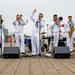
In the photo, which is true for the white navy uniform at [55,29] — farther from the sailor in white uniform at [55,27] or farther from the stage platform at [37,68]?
the stage platform at [37,68]

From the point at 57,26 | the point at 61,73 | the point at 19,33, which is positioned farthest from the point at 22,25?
the point at 61,73

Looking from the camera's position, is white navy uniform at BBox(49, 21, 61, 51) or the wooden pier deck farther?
white navy uniform at BBox(49, 21, 61, 51)

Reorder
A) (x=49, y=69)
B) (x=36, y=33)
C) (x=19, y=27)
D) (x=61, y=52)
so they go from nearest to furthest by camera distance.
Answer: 1. (x=49, y=69)
2. (x=61, y=52)
3. (x=36, y=33)
4. (x=19, y=27)

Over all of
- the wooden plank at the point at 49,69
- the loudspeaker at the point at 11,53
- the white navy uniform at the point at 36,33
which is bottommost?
the wooden plank at the point at 49,69

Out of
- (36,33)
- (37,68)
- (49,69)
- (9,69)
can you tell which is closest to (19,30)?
(36,33)

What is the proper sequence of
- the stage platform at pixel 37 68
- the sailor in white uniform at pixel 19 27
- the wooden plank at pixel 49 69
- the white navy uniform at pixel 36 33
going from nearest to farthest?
the wooden plank at pixel 49 69 → the stage platform at pixel 37 68 → the white navy uniform at pixel 36 33 → the sailor in white uniform at pixel 19 27

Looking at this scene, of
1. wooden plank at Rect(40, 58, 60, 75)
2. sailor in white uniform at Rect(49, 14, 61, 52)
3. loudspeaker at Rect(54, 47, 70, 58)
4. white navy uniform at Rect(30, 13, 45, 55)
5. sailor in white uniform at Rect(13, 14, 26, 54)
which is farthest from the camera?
sailor in white uniform at Rect(49, 14, 61, 52)

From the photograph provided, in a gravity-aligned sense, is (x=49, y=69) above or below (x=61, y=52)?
below

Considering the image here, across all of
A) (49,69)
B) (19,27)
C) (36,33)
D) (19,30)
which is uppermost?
(19,27)

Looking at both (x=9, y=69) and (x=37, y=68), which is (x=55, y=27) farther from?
(x=9, y=69)

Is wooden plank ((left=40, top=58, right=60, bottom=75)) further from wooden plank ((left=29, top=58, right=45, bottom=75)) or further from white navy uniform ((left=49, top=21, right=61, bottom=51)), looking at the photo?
white navy uniform ((left=49, top=21, right=61, bottom=51))

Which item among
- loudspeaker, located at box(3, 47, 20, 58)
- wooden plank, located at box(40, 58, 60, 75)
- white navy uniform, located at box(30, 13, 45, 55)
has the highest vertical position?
white navy uniform, located at box(30, 13, 45, 55)

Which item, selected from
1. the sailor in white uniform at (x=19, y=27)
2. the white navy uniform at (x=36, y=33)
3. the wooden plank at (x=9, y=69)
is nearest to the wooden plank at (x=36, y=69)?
the wooden plank at (x=9, y=69)

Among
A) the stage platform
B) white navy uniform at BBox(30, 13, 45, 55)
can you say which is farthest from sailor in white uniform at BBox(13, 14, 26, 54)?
the stage platform
